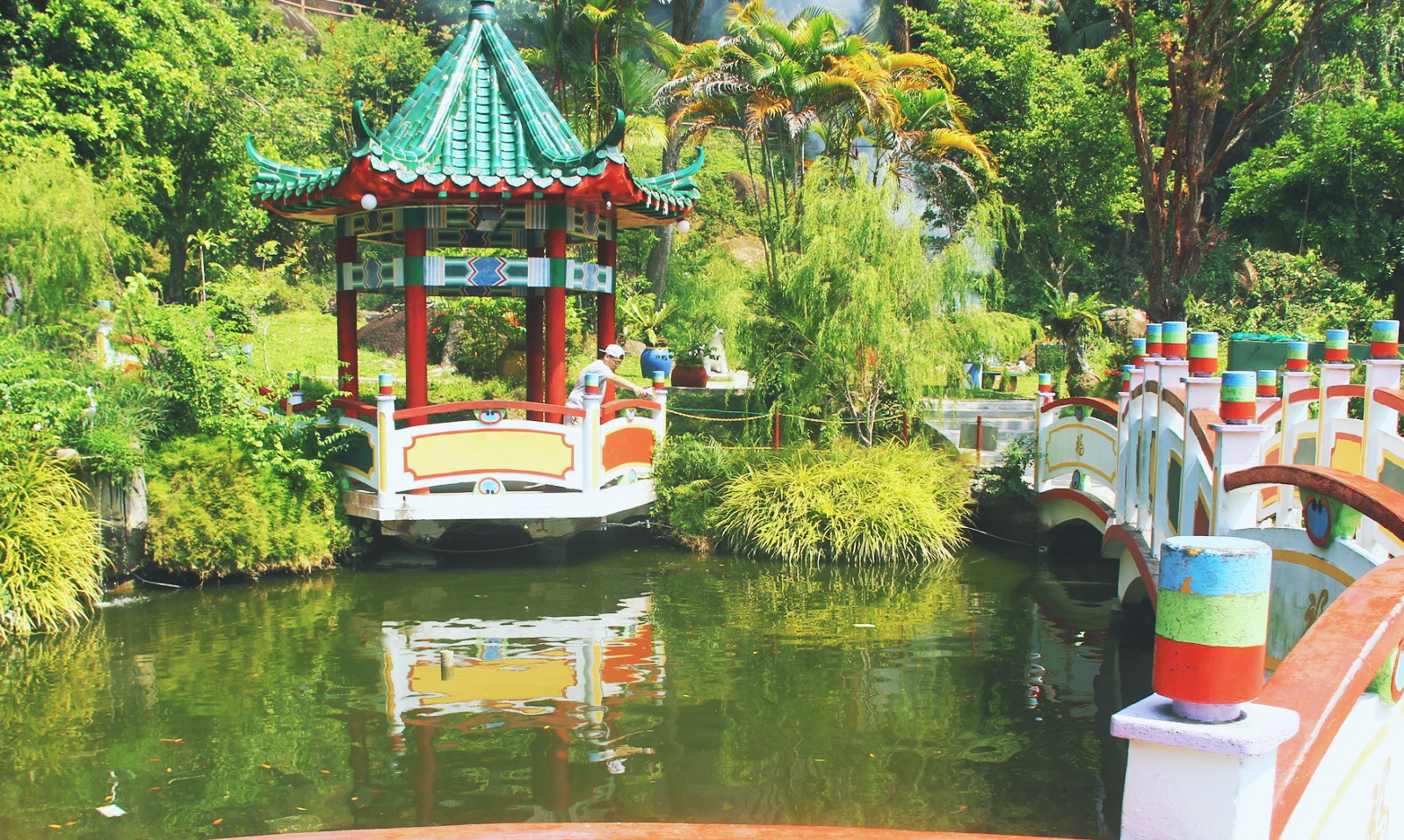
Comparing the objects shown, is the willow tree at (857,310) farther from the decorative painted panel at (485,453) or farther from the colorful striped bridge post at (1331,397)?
the colorful striped bridge post at (1331,397)

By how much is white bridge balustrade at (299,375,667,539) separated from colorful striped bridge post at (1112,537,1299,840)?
29.9 feet

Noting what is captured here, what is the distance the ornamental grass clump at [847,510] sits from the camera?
11.7 meters

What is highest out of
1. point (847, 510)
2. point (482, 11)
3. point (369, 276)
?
point (482, 11)

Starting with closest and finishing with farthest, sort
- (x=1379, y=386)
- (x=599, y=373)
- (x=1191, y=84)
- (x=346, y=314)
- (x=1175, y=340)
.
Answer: (x=1379, y=386) → (x=1175, y=340) → (x=599, y=373) → (x=346, y=314) → (x=1191, y=84)

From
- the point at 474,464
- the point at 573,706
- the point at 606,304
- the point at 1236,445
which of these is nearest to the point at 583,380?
the point at 474,464

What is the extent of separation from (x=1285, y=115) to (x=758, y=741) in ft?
90.1

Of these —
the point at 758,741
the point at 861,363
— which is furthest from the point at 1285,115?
the point at 758,741

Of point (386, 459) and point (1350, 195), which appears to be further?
point (1350, 195)

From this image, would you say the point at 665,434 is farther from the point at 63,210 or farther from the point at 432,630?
the point at 63,210

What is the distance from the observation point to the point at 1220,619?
203cm

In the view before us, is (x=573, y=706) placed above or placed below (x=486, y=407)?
below

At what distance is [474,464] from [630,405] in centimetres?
194

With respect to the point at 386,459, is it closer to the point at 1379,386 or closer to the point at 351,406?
the point at 351,406

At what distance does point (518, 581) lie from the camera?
436 inches
